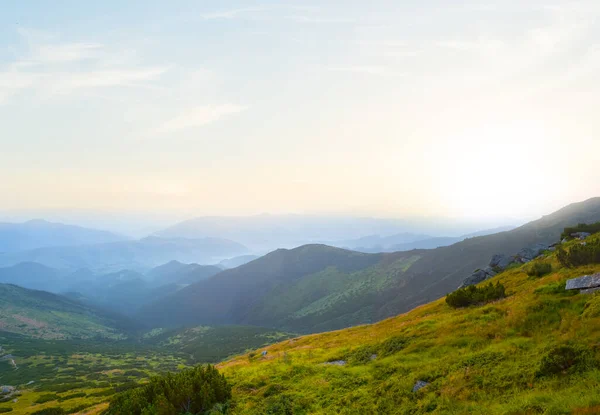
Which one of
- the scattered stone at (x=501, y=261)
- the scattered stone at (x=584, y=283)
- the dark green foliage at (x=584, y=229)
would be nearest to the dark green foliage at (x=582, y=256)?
the scattered stone at (x=584, y=283)

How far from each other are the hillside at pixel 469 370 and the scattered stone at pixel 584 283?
642mm

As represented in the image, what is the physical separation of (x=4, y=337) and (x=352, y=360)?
272m

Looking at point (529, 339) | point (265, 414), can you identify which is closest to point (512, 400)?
point (529, 339)

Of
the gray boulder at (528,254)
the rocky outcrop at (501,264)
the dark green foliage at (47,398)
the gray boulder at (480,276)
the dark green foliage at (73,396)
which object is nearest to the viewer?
the gray boulder at (480,276)

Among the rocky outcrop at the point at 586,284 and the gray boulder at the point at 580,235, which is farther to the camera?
the gray boulder at the point at 580,235

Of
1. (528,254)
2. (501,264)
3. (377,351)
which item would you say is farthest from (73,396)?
(528,254)

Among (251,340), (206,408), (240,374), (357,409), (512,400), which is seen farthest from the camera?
(251,340)

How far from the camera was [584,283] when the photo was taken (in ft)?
63.3

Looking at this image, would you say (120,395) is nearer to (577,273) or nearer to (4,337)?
(577,273)

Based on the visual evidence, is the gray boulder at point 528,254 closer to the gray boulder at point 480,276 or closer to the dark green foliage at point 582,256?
the gray boulder at point 480,276

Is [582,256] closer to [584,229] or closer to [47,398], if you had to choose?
[584,229]

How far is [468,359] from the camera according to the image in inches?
628

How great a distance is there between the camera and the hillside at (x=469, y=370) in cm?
1159

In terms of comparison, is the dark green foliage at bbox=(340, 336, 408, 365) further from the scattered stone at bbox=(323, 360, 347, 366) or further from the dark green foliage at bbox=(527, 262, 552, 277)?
the dark green foliage at bbox=(527, 262, 552, 277)
